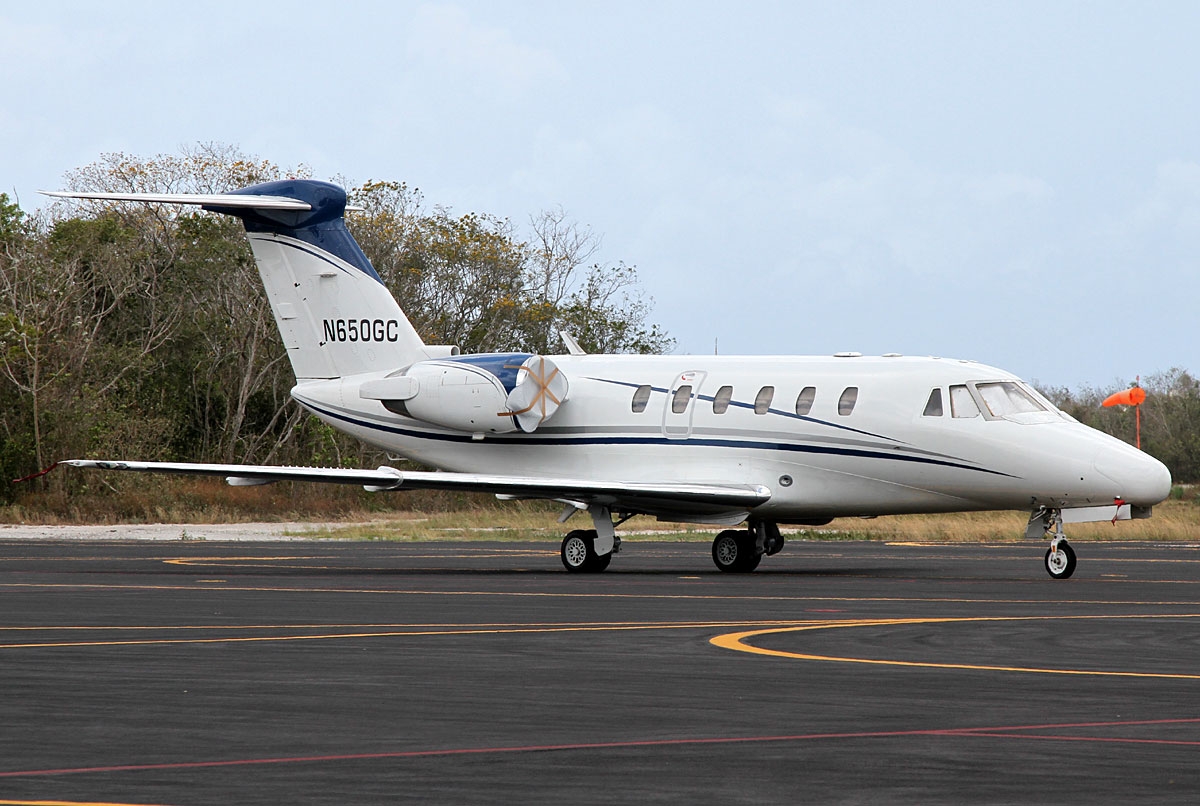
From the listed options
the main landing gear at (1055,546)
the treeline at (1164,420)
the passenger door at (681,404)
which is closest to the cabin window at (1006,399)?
the main landing gear at (1055,546)

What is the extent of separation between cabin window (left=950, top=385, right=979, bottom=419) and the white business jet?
22 mm

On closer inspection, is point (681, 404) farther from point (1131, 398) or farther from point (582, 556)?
point (1131, 398)

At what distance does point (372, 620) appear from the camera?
58.4 ft

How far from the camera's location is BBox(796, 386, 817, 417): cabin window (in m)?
27.4

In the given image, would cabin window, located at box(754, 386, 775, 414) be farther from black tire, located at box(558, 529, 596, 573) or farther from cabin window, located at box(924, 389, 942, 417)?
black tire, located at box(558, 529, 596, 573)

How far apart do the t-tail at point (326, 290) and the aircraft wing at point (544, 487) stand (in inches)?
208

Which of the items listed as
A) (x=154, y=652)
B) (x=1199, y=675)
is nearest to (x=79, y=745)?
(x=154, y=652)

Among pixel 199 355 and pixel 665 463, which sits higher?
pixel 199 355

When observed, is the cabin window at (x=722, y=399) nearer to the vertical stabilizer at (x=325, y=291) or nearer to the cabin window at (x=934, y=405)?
the cabin window at (x=934, y=405)

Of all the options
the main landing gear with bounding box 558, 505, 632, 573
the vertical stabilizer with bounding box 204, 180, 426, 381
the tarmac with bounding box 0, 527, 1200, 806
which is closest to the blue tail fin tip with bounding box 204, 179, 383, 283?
the vertical stabilizer with bounding box 204, 180, 426, 381

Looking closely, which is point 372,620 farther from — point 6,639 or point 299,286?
point 299,286

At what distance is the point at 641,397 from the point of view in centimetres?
2906

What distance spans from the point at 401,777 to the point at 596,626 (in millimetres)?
8641

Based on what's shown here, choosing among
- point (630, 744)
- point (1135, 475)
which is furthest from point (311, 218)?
point (630, 744)
